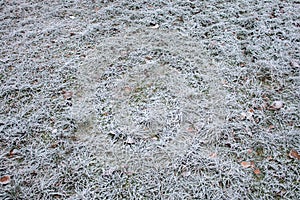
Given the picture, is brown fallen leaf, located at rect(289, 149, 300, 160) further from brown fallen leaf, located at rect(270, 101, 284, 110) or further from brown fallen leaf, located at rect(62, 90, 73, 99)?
brown fallen leaf, located at rect(62, 90, 73, 99)

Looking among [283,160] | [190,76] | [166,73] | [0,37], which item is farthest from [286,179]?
[0,37]

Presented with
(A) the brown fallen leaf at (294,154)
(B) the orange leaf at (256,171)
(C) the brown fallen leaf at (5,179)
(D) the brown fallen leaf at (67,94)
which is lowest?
(B) the orange leaf at (256,171)

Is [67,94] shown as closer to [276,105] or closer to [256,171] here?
[256,171]

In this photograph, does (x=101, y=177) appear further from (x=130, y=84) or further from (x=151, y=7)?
(x=151, y=7)

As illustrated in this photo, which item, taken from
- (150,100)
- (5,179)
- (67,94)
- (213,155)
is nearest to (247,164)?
(213,155)

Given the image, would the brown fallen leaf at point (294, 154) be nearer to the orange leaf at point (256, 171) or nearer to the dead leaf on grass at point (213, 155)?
the orange leaf at point (256, 171)

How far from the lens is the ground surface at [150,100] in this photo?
6.10ft

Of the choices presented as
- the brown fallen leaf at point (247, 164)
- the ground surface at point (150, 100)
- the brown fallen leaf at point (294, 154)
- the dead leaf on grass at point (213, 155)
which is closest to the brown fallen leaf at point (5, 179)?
the ground surface at point (150, 100)

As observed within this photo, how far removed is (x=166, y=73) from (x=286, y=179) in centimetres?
133

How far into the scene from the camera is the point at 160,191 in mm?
1800

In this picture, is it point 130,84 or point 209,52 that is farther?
point 209,52

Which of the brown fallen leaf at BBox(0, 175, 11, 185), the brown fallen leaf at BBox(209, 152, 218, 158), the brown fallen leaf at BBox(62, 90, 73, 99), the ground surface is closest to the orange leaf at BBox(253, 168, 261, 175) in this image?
the ground surface

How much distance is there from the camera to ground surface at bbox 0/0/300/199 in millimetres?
1859

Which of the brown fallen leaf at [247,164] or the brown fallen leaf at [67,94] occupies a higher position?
the brown fallen leaf at [67,94]
